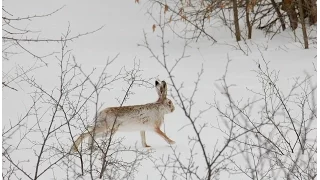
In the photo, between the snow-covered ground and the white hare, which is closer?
the white hare

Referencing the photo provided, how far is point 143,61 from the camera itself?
14219mm

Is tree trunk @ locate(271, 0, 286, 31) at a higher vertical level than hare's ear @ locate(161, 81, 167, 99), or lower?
higher

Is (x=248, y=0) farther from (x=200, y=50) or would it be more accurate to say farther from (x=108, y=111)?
(x=108, y=111)

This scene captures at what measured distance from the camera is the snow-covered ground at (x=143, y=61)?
8.41 m

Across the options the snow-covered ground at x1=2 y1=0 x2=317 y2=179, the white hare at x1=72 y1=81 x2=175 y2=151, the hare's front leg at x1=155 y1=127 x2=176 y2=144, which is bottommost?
the hare's front leg at x1=155 y1=127 x2=176 y2=144

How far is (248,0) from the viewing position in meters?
15.5

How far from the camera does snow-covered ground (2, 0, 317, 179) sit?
841cm

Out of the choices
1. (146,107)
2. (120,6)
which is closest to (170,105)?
(146,107)

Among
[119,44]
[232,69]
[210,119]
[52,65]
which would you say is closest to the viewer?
[210,119]

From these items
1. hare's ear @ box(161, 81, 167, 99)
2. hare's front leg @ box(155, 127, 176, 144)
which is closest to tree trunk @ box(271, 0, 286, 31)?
hare's ear @ box(161, 81, 167, 99)

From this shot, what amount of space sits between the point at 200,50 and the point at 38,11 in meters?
6.36

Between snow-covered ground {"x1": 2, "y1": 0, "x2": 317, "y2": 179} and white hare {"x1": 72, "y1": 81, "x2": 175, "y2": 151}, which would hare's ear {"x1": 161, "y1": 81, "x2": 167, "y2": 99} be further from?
snow-covered ground {"x1": 2, "y1": 0, "x2": 317, "y2": 179}

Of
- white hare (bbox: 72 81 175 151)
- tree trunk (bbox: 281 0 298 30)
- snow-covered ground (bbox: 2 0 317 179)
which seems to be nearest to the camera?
white hare (bbox: 72 81 175 151)

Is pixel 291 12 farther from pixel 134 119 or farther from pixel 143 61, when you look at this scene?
pixel 134 119
